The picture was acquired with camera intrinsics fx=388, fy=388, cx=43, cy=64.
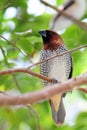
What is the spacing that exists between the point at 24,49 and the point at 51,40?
639 mm

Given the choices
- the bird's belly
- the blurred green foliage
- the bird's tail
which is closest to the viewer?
the blurred green foliage

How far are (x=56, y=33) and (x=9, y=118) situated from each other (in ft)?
2.22

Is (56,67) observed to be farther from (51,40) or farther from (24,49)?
(24,49)

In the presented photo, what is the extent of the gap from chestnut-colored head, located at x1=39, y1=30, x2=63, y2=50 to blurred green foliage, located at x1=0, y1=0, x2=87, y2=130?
0.09 metres

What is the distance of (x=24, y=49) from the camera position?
2.08m

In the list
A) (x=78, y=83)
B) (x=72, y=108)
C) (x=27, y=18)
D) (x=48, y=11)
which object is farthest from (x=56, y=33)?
(x=78, y=83)

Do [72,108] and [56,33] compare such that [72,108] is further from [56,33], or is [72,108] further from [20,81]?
[20,81]

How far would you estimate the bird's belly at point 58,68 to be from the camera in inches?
101

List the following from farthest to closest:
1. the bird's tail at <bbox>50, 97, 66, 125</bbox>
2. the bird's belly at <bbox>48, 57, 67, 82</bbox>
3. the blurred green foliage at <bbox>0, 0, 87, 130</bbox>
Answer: the bird's belly at <bbox>48, 57, 67, 82</bbox> → the bird's tail at <bbox>50, 97, 66, 125</bbox> → the blurred green foliage at <bbox>0, 0, 87, 130</bbox>

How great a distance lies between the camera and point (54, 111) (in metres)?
2.57

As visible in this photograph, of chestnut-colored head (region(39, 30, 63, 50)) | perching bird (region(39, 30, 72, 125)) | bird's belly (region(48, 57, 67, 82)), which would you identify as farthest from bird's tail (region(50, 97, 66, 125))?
chestnut-colored head (region(39, 30, 63, 50))

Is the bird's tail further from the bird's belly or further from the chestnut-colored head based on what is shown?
the chestnut-colored head

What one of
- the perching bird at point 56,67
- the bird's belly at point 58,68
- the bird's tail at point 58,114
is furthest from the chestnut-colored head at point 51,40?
the bird's tail at point 58,114

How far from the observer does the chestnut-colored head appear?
8.60 feet
